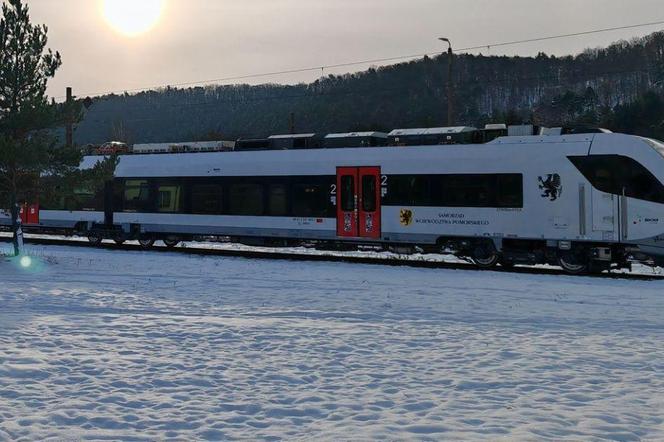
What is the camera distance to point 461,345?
8203mm

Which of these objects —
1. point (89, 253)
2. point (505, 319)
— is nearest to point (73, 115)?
point (89, 253)

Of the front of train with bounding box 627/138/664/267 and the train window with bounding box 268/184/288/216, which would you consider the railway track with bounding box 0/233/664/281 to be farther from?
the train window with bounding box 268/184/288/216

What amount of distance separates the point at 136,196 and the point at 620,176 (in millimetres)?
15740

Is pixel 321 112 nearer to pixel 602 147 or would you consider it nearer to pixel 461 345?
pixel 602 147

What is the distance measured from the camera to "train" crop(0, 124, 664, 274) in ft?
52.4

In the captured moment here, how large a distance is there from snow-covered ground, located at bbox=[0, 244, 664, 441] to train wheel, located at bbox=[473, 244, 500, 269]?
4015 millimetres

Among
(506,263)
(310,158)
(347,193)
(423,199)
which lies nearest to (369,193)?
(347,193)

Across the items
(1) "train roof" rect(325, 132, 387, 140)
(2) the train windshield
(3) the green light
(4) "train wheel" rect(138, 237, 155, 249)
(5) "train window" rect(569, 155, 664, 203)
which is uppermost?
(1) "train roof" rect(325, 132, 387, 140)

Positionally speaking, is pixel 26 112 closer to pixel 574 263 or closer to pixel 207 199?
pixel 207 199

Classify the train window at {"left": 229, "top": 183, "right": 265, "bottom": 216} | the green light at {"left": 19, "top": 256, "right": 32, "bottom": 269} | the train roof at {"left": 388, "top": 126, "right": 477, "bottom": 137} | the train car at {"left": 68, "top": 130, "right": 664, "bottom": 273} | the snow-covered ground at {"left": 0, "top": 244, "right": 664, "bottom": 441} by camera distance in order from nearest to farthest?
1. the snow-covered ground at {"left": 0, "top": 244, "right": 664, "bottom": 441}
2. the train car at {"left": 68, "top": 130, "right": 664, "bottom": 273}
3. the green light at {"left": 19, "top": 256, "right": 32, "bottom": 269}
4. the train roof at {"left": 388, "top": 126, "right": 477, "bottom": 137}
5. the train window at {"left": 229, "top": 183, "right": 265, "bottom": 216}

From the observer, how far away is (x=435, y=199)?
60.0ft

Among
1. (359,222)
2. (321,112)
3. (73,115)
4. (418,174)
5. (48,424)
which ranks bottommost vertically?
(48,424)

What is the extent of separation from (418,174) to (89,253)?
10.3 metres

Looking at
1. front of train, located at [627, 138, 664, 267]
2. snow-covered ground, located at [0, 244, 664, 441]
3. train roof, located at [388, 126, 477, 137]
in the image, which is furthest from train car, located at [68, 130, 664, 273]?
snow-covered ground, located at [0, 244, 664, 441]
